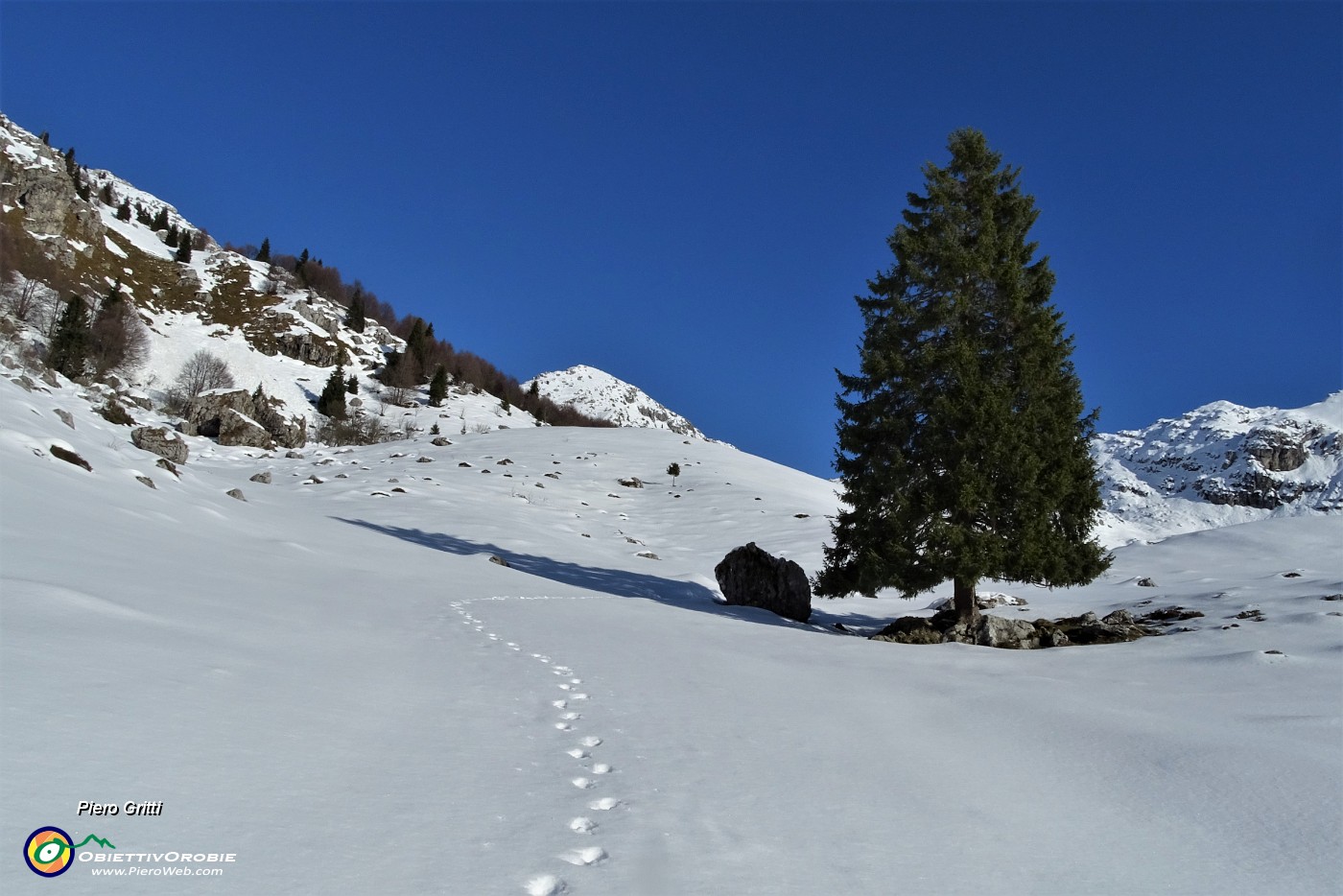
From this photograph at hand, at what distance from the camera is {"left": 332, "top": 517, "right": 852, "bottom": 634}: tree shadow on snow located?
54.1 feet

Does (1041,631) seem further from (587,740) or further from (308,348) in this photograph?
(308,348)

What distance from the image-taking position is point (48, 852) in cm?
235

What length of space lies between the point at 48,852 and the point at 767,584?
16049 mm

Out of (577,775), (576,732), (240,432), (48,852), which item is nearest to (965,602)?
(576,732)

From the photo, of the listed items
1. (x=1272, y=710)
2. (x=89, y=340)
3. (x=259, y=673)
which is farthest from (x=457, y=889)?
(x=89, y=340)

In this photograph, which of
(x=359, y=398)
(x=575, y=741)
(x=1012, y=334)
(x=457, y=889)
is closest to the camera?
(x=457, y=889)

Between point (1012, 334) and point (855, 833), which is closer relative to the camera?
point (855, 833)

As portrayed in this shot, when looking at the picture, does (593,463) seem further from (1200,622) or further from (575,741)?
(575,741)

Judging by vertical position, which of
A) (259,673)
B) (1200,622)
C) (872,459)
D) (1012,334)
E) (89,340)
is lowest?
(259,673)

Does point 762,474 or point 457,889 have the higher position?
point 762,474

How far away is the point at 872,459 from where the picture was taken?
15297mm

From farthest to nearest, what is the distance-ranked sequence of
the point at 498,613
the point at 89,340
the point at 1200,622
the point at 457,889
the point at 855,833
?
the point at 89,340 → the point at 1200,622 → the point at 498,613 → the point at 855,833 → the point at 457,889

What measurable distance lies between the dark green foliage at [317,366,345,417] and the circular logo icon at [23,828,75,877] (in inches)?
2836

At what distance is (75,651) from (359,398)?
80675mm
